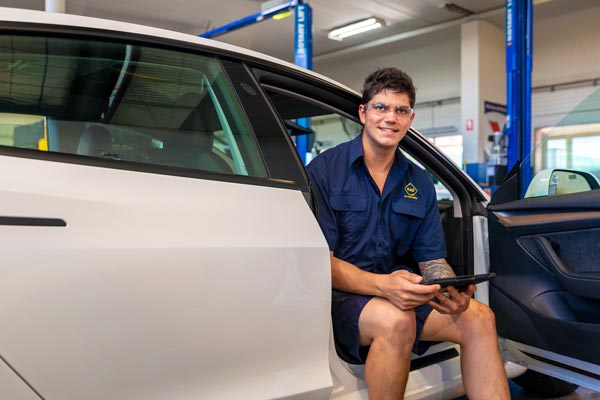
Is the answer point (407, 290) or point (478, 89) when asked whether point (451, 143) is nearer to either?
point (478, 89)

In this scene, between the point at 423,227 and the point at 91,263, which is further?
the point at 423,227

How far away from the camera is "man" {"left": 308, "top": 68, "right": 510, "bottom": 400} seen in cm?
149

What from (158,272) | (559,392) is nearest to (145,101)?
(158,272)

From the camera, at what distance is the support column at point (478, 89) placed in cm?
992

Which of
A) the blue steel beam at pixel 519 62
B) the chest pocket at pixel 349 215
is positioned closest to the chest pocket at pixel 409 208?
the chest pocket at pixel 349 215

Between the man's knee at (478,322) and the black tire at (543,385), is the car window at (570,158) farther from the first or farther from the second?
the black tire at (543,385)

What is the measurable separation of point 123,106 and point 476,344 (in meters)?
1.26

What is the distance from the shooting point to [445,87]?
38.8 ft

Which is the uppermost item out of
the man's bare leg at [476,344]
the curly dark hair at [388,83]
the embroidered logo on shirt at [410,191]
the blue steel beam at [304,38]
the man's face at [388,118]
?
the blue steel beam at [304,38]

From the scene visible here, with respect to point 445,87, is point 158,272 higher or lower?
lower

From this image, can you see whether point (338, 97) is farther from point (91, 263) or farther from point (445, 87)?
point (445, 87)

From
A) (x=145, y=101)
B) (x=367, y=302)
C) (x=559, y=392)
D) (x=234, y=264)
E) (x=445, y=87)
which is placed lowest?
(x=559, y=392)

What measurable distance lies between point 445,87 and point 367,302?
1107 centimetres

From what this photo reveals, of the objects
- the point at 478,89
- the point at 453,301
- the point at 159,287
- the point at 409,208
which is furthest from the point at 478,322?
the point at 478,89
